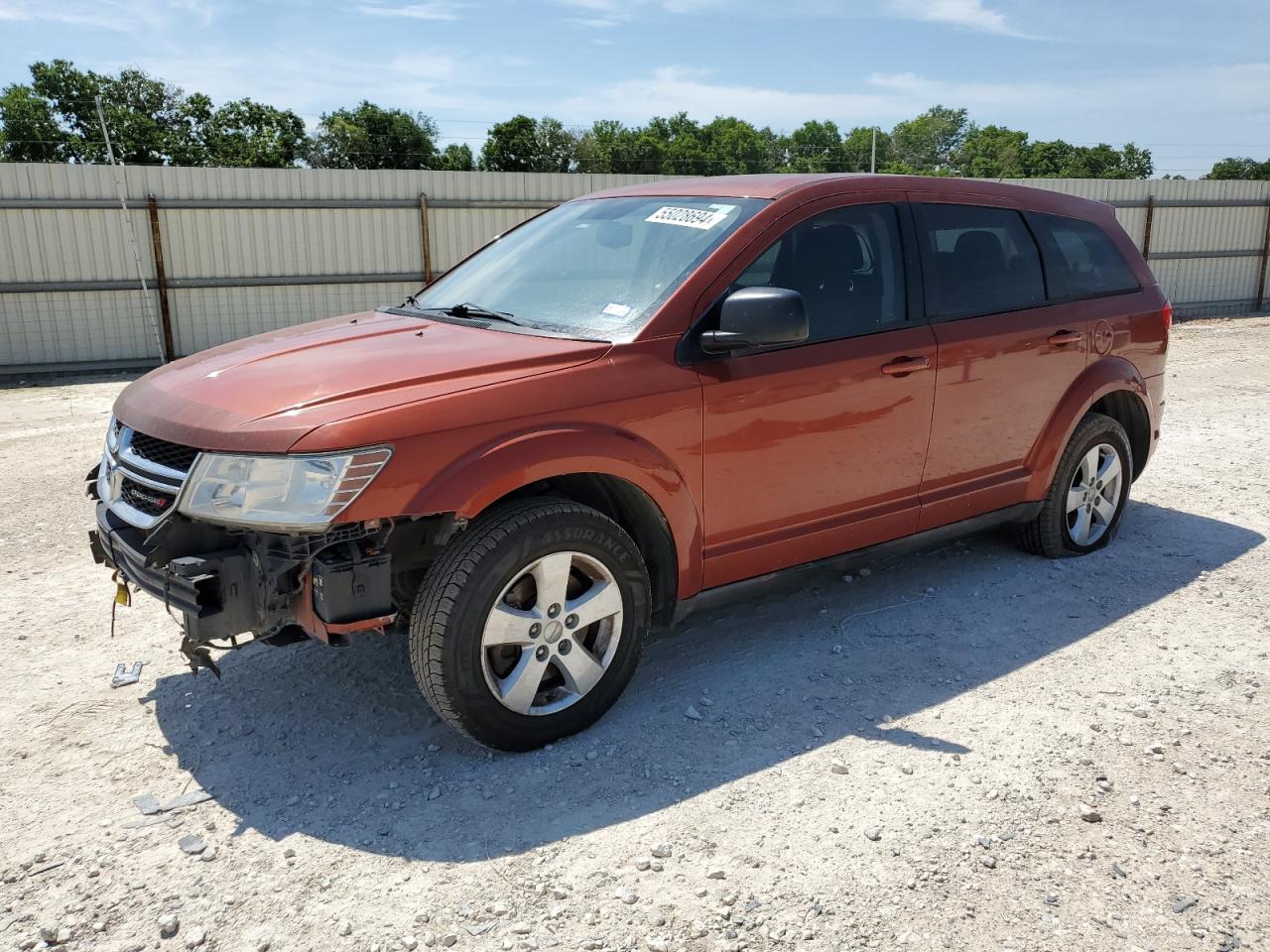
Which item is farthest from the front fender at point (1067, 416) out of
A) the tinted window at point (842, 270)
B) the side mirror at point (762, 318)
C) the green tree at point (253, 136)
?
the green tree at point (253, 136)

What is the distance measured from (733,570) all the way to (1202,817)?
5.43ft

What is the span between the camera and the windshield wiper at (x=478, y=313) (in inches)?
152

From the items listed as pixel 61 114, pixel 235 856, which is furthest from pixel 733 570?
pixel 61 114

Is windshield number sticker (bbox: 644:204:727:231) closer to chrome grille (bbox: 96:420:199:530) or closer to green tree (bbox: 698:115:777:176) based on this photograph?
chrome grille (bbox: 96:420:199:530)

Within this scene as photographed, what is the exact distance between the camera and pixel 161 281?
1288 centimetres

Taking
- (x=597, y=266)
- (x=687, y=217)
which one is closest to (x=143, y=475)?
(x=597, y=266)

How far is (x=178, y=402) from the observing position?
10.7ft

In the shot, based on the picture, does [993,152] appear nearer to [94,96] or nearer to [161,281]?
[94,96]

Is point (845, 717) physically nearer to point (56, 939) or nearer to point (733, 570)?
point (733, 570)

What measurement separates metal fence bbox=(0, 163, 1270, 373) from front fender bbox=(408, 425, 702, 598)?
439 inches

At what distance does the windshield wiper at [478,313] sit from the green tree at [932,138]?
127698 mm

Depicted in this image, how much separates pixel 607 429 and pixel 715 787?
3.85 feet

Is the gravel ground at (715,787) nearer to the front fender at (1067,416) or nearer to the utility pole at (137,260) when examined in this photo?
the front fender at (1067,416)

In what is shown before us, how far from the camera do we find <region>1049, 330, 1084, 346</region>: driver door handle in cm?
478
